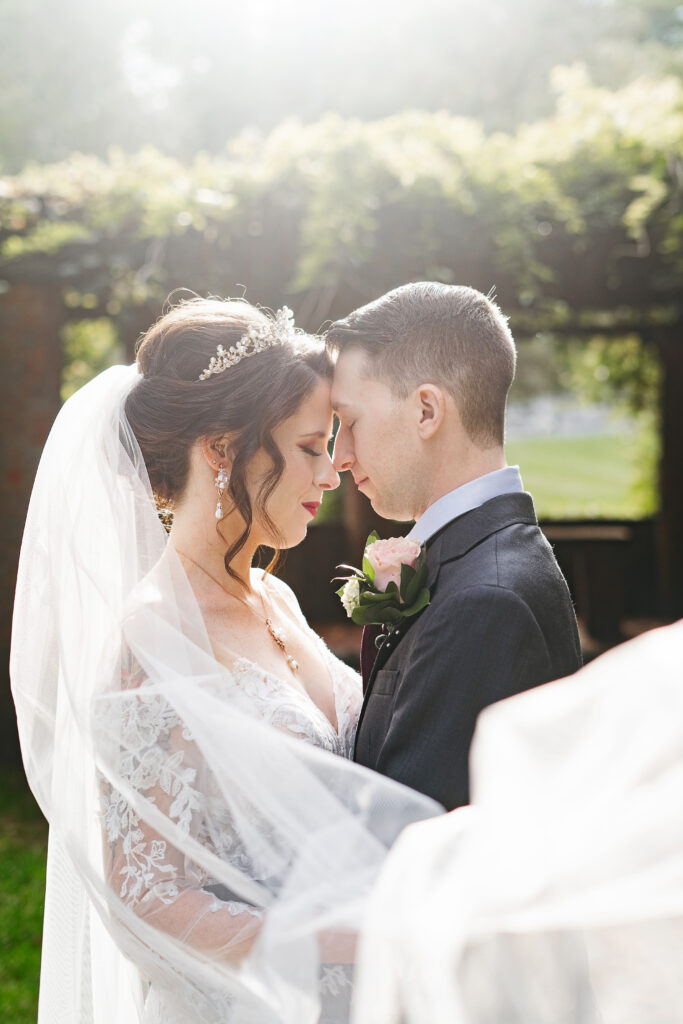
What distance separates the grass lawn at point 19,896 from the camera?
4207 mm

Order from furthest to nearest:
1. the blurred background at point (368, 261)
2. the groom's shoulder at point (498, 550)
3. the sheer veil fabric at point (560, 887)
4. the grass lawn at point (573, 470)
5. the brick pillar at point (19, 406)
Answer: the grass lawn at point (573, 470) → the brick pillar at point (19, 406) → the blurred background at point (368, 261) → the groom's shoulder at point (498, 550) → the sheer veil fabric at point (560, 887)

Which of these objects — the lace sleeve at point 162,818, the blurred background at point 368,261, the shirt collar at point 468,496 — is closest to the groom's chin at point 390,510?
the shirt collar at point 468,496

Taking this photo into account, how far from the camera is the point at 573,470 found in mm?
16891

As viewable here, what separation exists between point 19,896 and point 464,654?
417cm

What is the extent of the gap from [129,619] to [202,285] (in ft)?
17.0

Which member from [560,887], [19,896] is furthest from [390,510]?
[19,896]

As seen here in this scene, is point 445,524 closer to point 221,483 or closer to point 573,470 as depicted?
point 221,483

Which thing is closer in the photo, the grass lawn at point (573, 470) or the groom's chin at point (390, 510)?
the groom's chin at point (390, 510)

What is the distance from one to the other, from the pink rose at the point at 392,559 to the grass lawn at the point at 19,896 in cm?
299

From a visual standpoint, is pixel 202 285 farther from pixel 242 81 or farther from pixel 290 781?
pixel 242 81

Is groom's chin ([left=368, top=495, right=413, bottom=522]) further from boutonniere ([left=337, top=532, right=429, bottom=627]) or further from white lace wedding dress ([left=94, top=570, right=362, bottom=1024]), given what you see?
white lace wedding dress ([left=94, top=570, right=362, bottom=1024])

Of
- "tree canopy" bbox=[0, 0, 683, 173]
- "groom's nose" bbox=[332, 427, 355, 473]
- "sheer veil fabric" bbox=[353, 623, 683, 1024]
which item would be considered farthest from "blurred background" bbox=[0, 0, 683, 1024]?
"tree canopy" bbox=[0, 0, 683, 173]

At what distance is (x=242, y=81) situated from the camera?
1827 cm

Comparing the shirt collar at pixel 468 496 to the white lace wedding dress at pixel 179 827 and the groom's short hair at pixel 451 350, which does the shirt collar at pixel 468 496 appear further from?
the white lace wedding dress at pixel 179 827
